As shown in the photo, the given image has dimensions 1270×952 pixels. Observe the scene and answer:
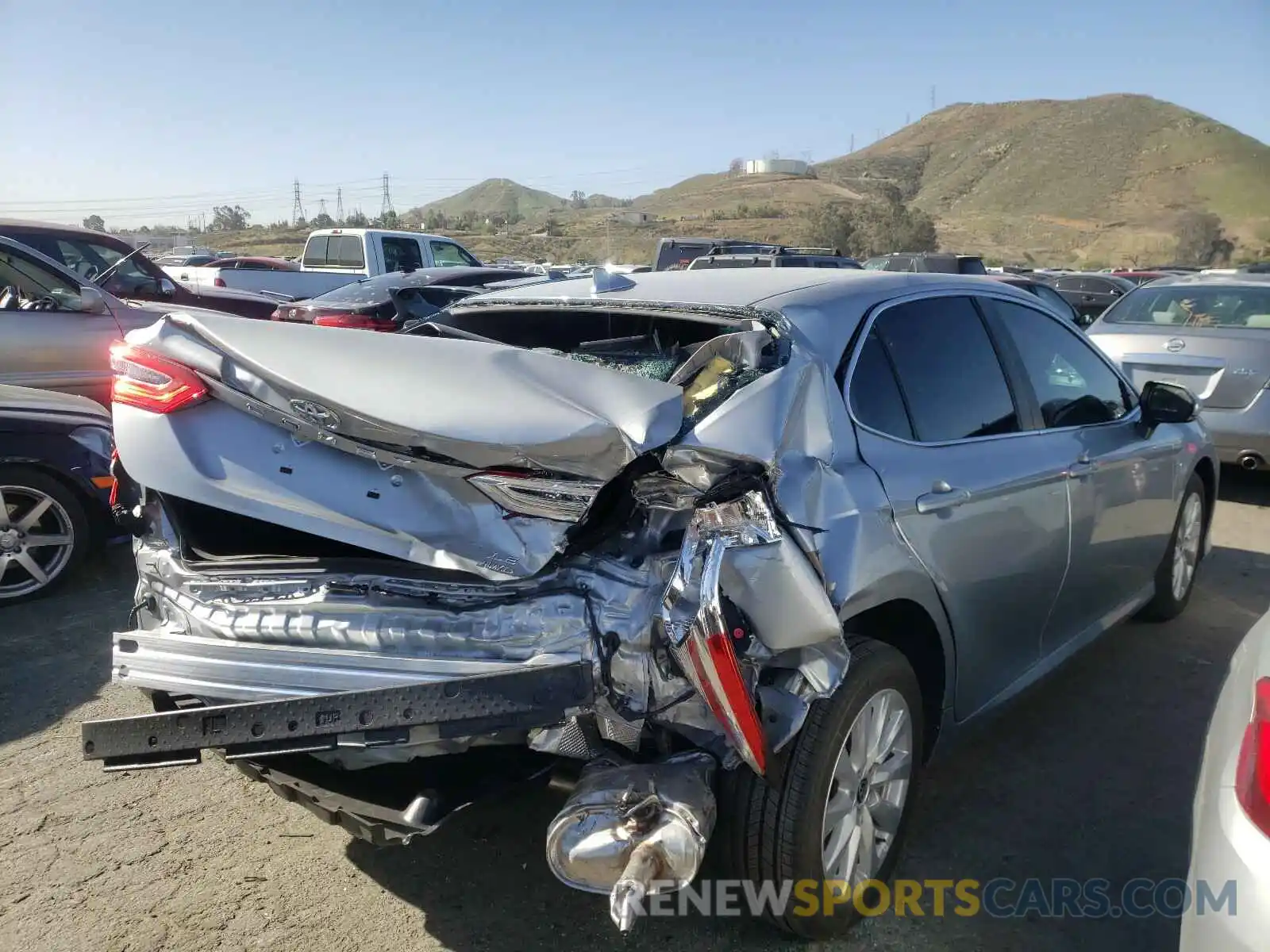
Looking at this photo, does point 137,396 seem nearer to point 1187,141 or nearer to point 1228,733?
point 1228,733

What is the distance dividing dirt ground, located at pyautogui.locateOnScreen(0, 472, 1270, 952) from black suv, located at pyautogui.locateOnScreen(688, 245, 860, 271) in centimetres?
476

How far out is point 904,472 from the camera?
2723 millimetres

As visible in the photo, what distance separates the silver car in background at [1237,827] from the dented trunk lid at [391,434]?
1.35 m

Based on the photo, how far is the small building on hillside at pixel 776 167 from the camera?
3479 inches

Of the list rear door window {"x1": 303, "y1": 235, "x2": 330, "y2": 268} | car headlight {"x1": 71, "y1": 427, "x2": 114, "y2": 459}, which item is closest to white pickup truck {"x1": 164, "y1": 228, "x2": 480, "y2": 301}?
rear door window {"x1": 303, "y1": 235, "x2": 330, "y2": 268}

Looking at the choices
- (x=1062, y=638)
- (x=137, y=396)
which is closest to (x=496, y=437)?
(x=137, y=396)

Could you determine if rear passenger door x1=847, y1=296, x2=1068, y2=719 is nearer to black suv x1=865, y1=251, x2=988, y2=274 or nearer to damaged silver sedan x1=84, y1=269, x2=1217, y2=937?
damaged silver sedan x1=84, y1=269, x2=1217, y2=937

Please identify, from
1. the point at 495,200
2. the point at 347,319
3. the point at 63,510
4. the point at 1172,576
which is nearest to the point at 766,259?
the point at 347,319

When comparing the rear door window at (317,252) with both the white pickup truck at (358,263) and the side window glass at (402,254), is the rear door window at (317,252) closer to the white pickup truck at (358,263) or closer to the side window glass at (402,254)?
the white pickup truck at (358,263)

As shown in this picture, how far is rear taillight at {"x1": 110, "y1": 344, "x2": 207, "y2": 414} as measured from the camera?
2.55 meters

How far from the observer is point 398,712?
207cm

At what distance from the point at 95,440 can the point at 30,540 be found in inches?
24.9

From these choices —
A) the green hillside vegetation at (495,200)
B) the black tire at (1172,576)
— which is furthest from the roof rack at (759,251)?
the green hillside vegetation at (495,200)

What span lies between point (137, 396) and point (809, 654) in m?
1.94
